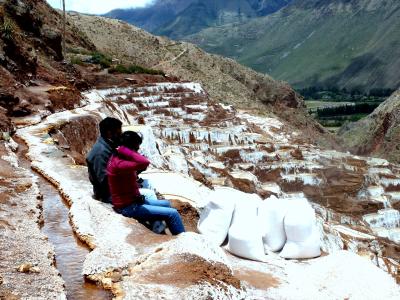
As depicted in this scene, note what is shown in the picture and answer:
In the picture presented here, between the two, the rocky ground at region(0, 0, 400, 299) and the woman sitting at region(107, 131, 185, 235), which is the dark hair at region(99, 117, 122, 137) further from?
the rocky ground at region(0, 0, 400, 299)

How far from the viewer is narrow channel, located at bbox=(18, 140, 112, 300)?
7297 mm

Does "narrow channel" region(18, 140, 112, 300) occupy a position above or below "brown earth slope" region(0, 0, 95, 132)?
below

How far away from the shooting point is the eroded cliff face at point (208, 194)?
7.64 meters

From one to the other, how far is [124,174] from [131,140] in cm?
63

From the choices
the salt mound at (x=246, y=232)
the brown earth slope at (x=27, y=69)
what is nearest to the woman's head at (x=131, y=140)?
the salt mound at (x=246, y=232)

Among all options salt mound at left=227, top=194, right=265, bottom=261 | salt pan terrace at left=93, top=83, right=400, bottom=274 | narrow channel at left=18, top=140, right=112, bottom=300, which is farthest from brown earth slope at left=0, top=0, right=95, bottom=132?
salt mound at left=227, top=194, right=265, bottom=261

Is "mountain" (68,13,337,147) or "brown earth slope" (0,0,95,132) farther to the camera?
Result: "mountain" (68,13,337,147)

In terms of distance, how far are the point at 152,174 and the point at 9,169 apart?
436cm

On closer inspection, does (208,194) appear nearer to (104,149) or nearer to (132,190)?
(104,149)

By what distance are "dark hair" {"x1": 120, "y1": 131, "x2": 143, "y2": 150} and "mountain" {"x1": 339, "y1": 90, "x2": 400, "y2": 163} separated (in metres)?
79.0

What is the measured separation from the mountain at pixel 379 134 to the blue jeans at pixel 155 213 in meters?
78.5

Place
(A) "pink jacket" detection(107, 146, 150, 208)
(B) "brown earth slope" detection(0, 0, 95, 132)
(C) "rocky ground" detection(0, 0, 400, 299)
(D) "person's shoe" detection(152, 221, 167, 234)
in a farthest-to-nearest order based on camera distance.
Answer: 1. (B) "brown earth slope" detection(0, 0, 95, 132)
2. (D) "person's shoe" detection(152, 221, 167, 234)
3. (A) "pink jacket" detection(107, 146, 150, 208)
4. (C) "rocky ground" detection(0, 0, 400, 299)

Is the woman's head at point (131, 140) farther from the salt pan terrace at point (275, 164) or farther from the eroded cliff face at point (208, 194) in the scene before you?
the salt pan terrace at point (275, 164)

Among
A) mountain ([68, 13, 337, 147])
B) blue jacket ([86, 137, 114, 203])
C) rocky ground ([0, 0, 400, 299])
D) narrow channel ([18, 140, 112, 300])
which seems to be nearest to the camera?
narrow channel ([18, 140, 112, 300])
